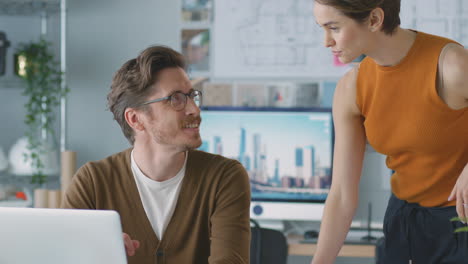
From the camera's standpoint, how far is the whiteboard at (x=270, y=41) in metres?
3.19

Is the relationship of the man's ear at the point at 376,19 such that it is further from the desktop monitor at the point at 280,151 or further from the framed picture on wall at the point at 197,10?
the framed picture on wall at the point at 197,10

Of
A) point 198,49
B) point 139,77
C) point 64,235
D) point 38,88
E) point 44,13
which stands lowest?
point 64,235

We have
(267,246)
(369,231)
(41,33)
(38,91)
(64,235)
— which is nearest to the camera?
(64,235)

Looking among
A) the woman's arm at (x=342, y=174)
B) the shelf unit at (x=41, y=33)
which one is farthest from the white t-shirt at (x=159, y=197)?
the shelf unit at (x=41, y=33)

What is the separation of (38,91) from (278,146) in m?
1.25

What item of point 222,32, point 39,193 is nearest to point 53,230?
point 39,193

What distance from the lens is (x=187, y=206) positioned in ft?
5.51

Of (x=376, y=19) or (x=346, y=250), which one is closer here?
(x=376, y=19)

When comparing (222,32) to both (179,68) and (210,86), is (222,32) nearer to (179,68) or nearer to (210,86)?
(210,86)

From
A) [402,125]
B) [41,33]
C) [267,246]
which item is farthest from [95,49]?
[402,125]

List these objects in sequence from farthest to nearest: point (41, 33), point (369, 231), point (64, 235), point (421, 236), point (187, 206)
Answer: point (41, 33)
point (369, 231)
point (187, 206)
point (421, 236)
point (64, 235)

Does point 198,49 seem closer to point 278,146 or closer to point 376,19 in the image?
point 278,146

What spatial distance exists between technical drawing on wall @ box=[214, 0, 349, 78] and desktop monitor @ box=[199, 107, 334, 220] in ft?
1.22

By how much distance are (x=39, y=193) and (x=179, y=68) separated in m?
1.50
